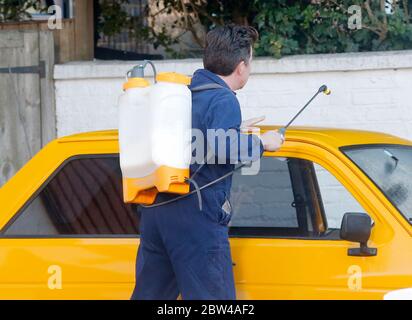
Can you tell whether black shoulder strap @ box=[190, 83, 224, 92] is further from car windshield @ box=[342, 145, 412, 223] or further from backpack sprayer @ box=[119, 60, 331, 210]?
car windshield @ box=[342, 145, 412, 223]

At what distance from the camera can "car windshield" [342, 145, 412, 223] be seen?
461 cm

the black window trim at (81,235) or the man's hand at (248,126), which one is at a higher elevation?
the man's hand at (248,126)

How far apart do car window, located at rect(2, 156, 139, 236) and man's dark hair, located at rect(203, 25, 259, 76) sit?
2.58 ft

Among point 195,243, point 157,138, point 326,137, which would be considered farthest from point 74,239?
point 326,137

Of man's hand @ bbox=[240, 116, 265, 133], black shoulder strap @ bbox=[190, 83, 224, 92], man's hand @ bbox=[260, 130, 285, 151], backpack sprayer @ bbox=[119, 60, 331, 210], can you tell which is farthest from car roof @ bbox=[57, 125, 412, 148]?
backpack sprayer @ bbox=[119, 60, 331, 210]

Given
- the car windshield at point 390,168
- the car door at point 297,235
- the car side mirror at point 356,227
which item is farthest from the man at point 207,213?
the car windshield at point 390,168

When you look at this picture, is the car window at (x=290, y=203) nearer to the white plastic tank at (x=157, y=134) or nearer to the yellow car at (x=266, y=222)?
the yellow car at (x=266, y=222)

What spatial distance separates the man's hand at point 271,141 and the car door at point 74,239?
866 millimetres

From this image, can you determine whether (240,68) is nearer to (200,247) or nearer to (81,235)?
(200,247)

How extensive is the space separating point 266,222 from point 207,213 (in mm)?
519

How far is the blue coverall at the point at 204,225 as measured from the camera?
4219mm

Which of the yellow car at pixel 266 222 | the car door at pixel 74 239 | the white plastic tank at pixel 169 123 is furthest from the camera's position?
the car door at pixel 74 239

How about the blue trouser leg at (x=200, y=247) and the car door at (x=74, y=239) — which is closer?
the blue trouser leg at (x=200, y=247)

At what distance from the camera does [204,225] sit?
4234 millimetres
